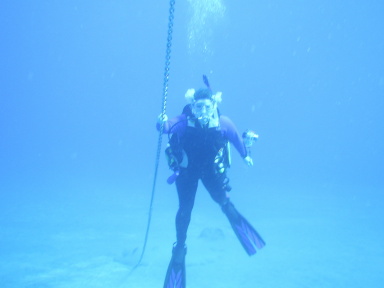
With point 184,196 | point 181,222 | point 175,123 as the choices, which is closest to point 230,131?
point 175,123

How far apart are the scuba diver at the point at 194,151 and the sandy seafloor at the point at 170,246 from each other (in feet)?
10.1

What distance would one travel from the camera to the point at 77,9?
74.8 metres

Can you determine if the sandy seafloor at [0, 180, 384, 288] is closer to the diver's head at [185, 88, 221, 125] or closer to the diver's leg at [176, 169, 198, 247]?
the diver's leg at [176, 169, 198, 247]

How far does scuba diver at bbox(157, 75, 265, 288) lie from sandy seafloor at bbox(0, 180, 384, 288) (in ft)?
10.1

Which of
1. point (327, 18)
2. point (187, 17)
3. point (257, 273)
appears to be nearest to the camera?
point (257, 273)

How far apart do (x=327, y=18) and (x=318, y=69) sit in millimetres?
25176

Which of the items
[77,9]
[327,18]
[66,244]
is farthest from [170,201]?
[77,9]

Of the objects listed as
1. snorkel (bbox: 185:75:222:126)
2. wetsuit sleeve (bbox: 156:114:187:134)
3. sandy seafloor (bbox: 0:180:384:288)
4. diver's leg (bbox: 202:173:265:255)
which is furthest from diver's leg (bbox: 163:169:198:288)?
sandy seafloor (bbox: 0:180:384:288)

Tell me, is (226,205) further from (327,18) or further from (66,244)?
(327,18)

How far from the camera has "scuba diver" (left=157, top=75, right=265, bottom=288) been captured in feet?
17.2

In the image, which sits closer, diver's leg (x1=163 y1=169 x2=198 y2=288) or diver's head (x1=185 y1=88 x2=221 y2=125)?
diver's head (x1=185 y1=88 x2=221 y2=125)

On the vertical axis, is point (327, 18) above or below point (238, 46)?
below

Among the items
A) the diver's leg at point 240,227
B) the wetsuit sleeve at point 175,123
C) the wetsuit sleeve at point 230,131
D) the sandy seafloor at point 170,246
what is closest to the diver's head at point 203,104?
the wetsuit sleeve at point 175,123

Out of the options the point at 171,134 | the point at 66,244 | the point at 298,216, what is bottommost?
the point at 171,134
